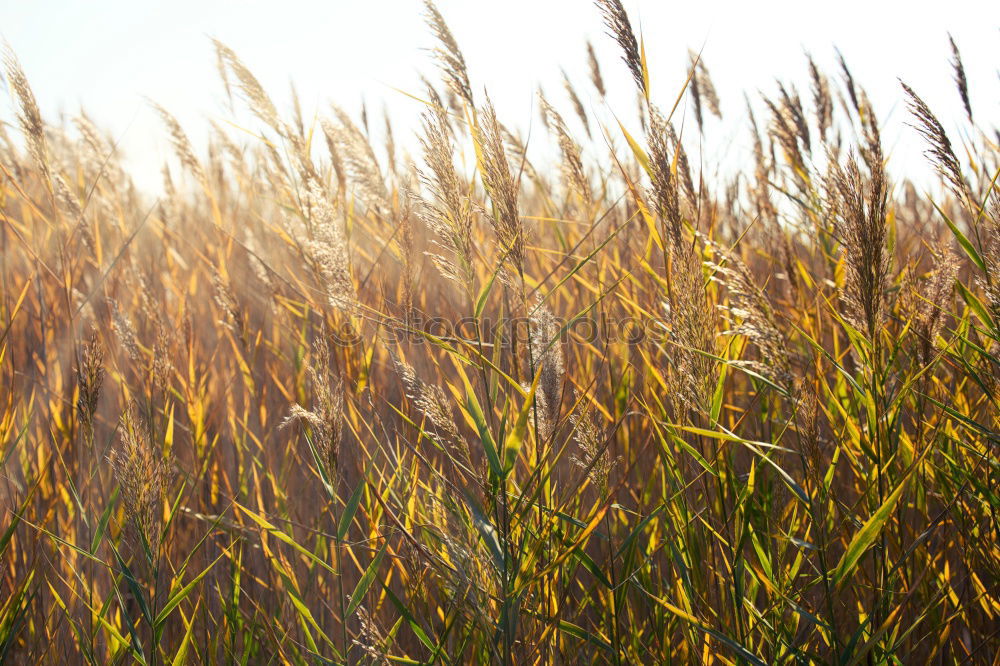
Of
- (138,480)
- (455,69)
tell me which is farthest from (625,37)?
(138,480)

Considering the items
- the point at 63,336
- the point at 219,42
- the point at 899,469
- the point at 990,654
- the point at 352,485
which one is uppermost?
the point at 219,42

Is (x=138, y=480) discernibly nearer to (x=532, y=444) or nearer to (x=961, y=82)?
(x=532, y=444)

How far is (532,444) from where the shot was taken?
1.24 metres

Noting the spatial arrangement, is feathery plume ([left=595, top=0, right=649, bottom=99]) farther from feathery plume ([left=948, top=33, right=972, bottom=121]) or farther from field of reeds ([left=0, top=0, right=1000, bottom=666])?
feathery plume ([left=948, top=33, right=972, bottom=121])

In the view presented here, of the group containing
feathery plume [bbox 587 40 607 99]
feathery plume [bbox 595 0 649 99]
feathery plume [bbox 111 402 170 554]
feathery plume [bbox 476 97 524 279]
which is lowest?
feathery plume [bbox 111 402 170 554]

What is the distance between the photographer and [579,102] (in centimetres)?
258

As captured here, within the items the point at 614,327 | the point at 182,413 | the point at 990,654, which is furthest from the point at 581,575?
the point at 182,413

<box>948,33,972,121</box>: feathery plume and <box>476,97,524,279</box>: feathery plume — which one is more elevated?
<box>948,33,972,121</box>: feathery plume

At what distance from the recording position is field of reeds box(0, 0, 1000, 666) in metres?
0.99

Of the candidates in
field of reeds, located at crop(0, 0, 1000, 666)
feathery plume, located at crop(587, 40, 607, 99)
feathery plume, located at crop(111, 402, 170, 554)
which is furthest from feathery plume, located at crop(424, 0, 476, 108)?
feathery plume, located at crop(587, 40, 607, 99)

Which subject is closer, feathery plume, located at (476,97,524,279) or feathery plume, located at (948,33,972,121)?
feathery plume, located at (476,97,524,279)

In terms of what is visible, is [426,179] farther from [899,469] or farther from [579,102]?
[579,102]

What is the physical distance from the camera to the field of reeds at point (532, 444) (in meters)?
0.99

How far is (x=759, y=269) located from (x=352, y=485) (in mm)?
1706
